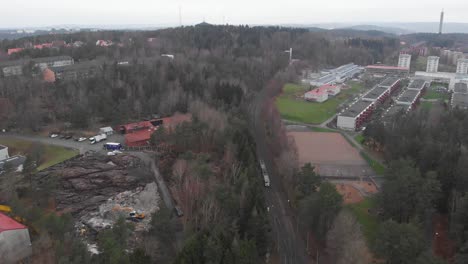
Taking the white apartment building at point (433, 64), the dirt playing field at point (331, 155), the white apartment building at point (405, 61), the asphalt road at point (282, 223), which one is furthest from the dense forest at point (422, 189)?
the white apartment building at point (405, 61)

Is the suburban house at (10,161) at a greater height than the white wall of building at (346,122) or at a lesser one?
greater

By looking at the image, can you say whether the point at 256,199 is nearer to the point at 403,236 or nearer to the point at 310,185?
the point at 310,185

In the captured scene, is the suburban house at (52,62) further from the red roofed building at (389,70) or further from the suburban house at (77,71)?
the red roofed building at (389,70)

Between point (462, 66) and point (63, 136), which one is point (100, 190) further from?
point (462, 66)

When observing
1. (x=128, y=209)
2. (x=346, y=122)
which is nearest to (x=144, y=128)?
(x=128, y=209)

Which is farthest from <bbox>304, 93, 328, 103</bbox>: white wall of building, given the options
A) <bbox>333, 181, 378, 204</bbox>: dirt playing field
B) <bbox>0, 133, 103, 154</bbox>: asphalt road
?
<bbox>0, 133, 103, 154</bbox>: asphalt road

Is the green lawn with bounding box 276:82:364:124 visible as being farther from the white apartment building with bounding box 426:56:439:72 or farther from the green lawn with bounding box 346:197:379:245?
the white apartment building with bounding box 426:56:439:72

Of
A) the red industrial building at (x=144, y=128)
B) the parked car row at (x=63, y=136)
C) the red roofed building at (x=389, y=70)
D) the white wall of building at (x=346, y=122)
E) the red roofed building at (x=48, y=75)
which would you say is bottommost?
the white wall of building at (x=346, y=122)
